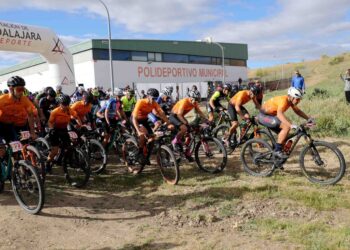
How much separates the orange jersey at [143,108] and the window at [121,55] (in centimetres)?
2849

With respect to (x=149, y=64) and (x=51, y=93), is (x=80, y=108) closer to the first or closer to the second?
(x=51, y=93)

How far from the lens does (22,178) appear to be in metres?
6.16

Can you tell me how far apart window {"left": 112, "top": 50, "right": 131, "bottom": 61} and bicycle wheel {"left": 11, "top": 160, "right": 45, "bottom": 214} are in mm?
30871

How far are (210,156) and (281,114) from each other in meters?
1.90

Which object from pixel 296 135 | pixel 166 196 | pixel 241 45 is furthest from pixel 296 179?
pixel 241 45

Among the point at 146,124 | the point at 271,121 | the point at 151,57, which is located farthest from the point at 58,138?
the point at 151,57

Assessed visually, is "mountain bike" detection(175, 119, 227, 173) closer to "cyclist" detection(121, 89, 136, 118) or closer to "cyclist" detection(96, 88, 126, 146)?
"cyclist" detection(96, 88, 126, 146)

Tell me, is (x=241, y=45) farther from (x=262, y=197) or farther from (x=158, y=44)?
(x=262, y=197)

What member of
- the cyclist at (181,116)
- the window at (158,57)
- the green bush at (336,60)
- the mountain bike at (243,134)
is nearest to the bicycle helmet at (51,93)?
the cyclist at (181,116)

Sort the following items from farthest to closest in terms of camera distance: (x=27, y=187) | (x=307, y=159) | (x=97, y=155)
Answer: (x=97, y=155) < (x=307, y=159) < (x=27, y=187)

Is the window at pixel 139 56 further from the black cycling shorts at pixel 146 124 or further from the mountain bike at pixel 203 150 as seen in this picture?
the mountain bike at pixel 203 150

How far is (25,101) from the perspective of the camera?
671cm

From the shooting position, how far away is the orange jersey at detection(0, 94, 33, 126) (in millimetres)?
6535

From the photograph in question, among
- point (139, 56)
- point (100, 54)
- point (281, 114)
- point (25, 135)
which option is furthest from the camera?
point (139, 56)
